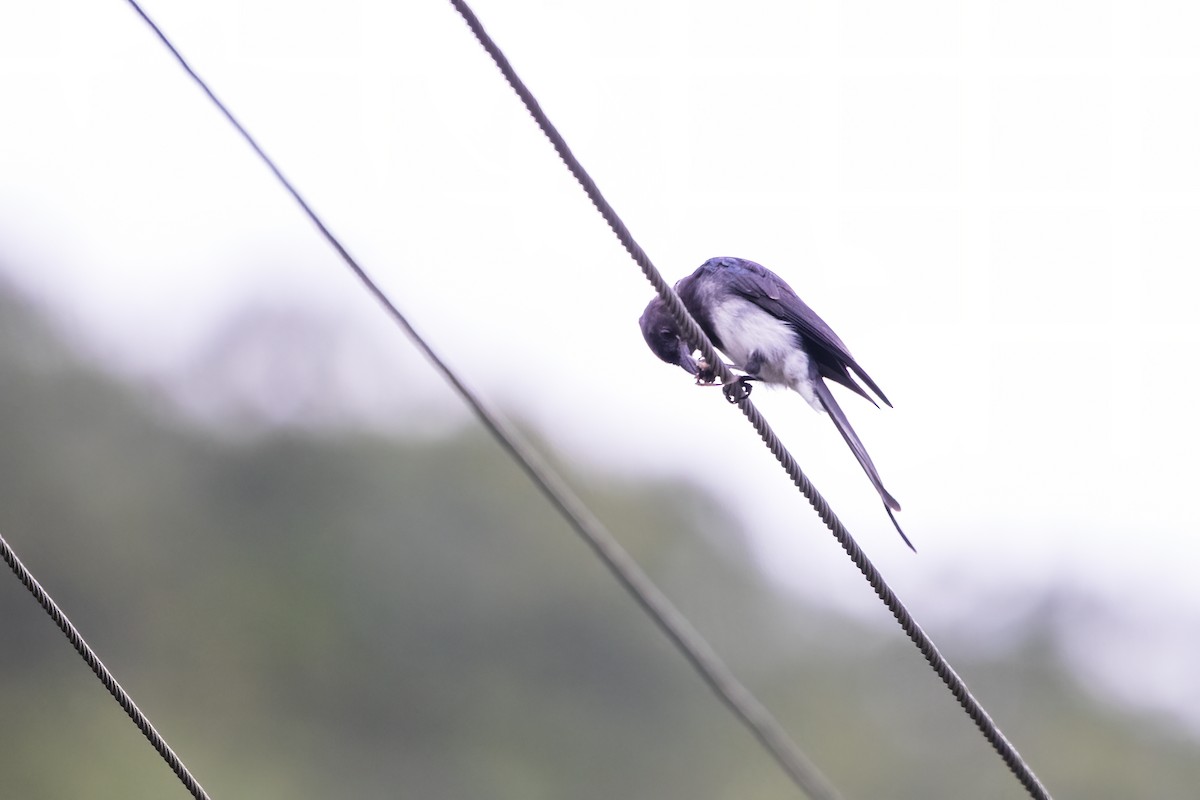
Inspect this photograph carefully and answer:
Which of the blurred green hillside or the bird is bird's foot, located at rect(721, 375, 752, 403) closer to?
the bird

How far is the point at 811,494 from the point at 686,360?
236cm

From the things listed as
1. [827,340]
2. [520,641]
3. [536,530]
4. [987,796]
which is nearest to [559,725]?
[520,641]

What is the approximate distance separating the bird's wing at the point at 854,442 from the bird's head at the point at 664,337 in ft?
2.12

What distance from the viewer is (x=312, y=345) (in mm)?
33969

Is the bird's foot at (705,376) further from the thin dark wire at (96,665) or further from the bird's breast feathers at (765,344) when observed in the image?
the thin dark wire at (96,665)

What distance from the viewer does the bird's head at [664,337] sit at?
660 centimetres

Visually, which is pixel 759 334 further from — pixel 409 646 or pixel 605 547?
pixel 409 646

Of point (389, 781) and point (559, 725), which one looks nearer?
point (389, 781)

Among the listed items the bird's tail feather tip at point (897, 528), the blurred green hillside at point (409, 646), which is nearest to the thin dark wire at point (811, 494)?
the bird's tail feather tip at point (897, 528)

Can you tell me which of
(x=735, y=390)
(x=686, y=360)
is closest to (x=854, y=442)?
(x=735, y=390)

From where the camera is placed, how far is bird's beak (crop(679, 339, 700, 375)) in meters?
6.46

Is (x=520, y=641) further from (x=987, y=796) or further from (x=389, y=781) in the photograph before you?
(x=987, y=796)

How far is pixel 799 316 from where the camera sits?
20.9ft

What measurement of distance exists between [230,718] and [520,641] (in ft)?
21.3
